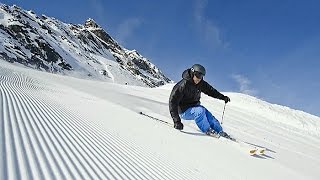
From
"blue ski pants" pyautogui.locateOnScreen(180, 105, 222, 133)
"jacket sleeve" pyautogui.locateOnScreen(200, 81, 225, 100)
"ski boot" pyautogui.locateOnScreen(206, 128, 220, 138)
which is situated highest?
"jacket sleeve" pyautogui.locateOnScreen(200, 81, 225, 100)

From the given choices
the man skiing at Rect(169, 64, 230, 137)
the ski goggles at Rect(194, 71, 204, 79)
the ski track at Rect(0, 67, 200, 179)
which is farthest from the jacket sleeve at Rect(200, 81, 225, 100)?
the ski track at Rect(0, 67, 200, 179)

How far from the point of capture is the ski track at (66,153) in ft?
13.0

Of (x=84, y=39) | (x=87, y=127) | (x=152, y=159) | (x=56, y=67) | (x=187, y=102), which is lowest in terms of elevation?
(x=152, y=159)

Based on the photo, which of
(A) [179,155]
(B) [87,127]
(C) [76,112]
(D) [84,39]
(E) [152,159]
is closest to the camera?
(E) [152,159]

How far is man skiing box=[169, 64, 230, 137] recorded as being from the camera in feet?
31.0

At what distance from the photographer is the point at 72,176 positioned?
3.96 metres

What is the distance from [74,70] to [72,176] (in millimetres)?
100382

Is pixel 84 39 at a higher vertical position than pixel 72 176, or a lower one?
higher

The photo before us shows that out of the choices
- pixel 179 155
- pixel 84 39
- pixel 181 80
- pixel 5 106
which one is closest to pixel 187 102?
pixel 181 80

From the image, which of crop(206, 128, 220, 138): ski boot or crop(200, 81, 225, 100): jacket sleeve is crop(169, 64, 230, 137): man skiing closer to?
crop(206, 128, 220, 138): ski boot

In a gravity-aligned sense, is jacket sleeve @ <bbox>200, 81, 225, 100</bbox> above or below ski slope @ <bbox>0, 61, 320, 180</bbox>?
above

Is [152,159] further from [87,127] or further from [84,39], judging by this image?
[84,39]

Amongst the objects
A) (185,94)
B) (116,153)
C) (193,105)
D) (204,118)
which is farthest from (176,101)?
(116,153)

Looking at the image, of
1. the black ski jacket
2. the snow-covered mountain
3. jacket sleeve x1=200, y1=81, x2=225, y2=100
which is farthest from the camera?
the snow-covered mountain
